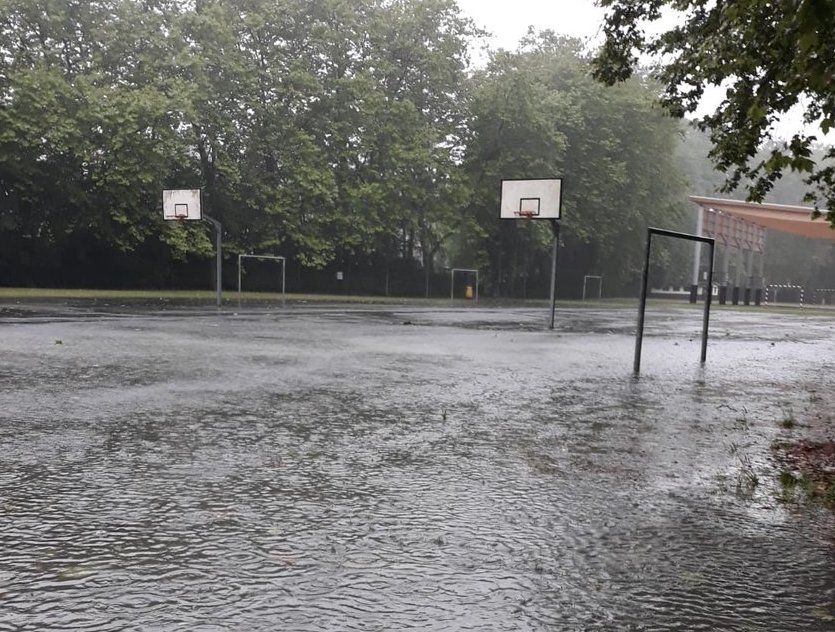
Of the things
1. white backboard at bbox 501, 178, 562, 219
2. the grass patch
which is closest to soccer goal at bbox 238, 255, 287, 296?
white backboard at bbox 501, 178, 562, 219

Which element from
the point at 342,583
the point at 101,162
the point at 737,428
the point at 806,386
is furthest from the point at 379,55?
the point at 342,583

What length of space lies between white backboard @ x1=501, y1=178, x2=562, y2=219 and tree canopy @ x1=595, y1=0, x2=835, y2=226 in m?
9.57

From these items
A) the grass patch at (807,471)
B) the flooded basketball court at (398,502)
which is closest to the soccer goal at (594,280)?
the flooded basketball court at (398,502)

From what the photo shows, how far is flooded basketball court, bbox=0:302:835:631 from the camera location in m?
3.05

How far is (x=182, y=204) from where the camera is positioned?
3042 centimetres

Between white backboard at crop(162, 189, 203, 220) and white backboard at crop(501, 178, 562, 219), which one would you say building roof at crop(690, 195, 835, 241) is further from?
white backboard at crop(162, 189, 203, 220)

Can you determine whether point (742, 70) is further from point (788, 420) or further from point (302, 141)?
point (302, 141)

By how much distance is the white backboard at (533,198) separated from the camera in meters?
21.8

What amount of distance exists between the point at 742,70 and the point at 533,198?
583 inches

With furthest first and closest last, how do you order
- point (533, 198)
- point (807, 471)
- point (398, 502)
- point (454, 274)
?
point (454, 274), point (533, 198), point (807, 471), point (398, 502)

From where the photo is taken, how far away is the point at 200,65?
33.8 meters

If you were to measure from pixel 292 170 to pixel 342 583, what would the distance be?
114ft

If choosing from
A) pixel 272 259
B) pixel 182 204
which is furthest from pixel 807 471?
pixel 272 259

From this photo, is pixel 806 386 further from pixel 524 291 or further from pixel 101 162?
pixel 524 291
